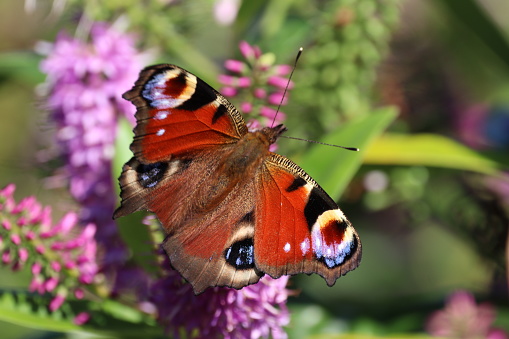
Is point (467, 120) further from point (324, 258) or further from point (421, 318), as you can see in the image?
point (324, 258)

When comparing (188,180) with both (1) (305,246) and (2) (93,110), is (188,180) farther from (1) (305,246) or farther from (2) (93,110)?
(2) (93,110)

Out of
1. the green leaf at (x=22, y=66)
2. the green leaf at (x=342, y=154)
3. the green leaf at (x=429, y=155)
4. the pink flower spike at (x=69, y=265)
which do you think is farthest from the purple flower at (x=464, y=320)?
the green leaf at (x=22, y=66)

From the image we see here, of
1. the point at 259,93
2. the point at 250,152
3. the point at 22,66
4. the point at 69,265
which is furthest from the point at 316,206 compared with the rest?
the point at 22,66

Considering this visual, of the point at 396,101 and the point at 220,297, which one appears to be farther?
the point at 396,101

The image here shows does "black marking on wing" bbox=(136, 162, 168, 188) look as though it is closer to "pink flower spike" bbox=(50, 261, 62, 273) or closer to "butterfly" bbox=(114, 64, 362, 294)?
"butterfly" bbox=(114, 64, 362, 294)

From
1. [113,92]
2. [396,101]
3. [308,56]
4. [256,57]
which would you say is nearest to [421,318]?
[396,101]

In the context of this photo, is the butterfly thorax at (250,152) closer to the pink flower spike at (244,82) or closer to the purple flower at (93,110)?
the pink flower spike at (244,82)

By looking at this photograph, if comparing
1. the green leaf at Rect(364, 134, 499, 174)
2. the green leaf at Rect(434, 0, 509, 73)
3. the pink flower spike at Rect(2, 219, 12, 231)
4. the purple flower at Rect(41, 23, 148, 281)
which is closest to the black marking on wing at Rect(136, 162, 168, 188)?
Result: the pink flower spike at Rect(2, 219, 12, 231)
